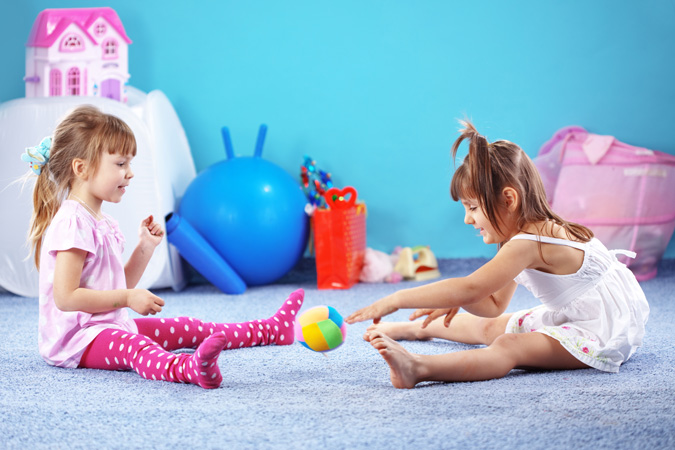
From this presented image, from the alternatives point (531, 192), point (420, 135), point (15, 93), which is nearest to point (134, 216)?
point (15, 93)

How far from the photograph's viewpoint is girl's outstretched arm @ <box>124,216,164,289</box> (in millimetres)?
1366

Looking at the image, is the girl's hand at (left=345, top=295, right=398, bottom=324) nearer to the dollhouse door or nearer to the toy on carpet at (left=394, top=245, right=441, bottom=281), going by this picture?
the toy on carpet at (left=394, top=245, right=441, bottom=281)

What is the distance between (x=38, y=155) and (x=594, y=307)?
3.36 ft

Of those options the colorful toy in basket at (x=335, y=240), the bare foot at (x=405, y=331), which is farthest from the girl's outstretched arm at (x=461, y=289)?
the colorful toy in basket at (x=335, y=240)

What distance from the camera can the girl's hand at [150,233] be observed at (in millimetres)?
1366

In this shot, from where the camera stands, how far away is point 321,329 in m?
1.18

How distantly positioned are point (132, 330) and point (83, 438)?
0.45m

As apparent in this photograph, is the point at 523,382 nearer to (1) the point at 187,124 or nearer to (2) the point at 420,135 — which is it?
(2) the point at 420,135

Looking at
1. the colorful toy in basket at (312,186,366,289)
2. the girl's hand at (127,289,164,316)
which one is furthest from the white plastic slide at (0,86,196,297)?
the girl's hand at (127,289,164,316)

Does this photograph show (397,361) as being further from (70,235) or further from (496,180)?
(70,235)

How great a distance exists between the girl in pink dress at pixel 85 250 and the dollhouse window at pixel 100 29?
1155 mm

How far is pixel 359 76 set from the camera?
2703 mm

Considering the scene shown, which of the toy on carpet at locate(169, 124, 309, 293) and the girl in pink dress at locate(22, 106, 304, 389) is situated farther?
the toy on carpet at locate(169, 124, 309, 293)

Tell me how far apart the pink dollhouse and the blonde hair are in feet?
3.61
